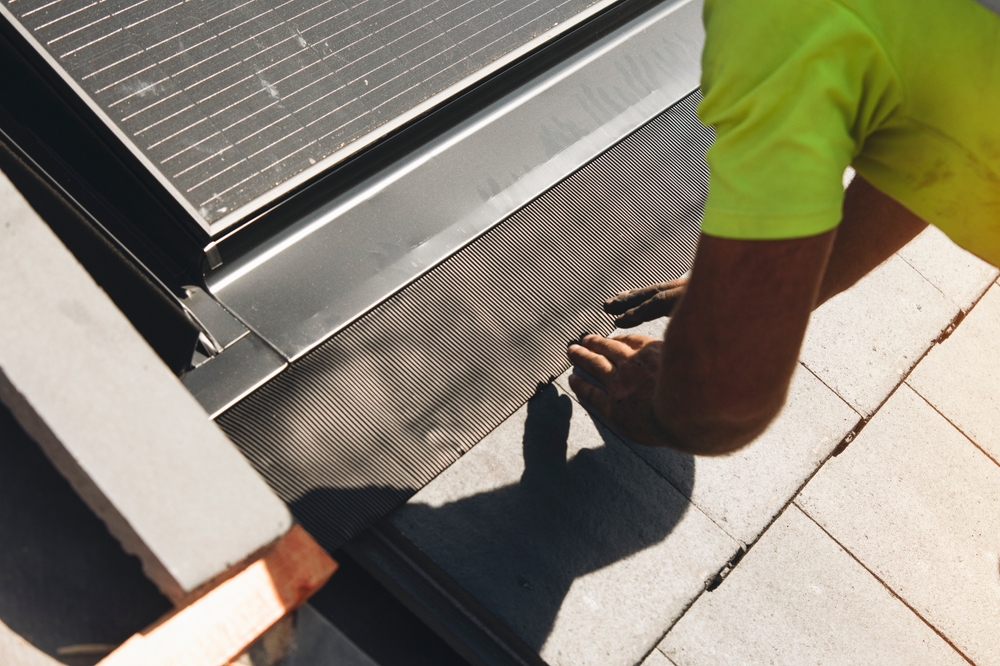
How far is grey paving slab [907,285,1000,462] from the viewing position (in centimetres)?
271

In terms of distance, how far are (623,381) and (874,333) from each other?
1.29 meters

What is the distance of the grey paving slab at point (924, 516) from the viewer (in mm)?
2297

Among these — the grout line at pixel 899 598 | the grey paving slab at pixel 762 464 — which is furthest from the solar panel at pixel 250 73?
the grout line at pixel 899 598

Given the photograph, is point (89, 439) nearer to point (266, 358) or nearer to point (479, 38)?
point (266, 358)

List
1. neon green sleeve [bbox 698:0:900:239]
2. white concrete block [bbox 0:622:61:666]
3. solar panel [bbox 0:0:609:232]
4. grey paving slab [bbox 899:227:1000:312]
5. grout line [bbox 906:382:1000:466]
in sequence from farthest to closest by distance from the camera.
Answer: grey paving slab [bbox 899:227:1000:312]
grout line [bbox 906:382:1000:466]
solar panel [bbox 0:0:609:232]
white concrete block [bbox 0:622:61:666]
neon green sleeve [bbox 698:0:900:239]

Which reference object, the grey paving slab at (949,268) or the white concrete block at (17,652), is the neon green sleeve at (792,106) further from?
the grey paving slab at (949,268)

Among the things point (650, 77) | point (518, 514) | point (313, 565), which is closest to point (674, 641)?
point (518, 514)

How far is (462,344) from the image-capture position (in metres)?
2.11

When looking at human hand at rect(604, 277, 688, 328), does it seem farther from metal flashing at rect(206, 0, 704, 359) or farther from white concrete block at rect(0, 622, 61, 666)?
white concrete block at rect(0, 622, 61, 666)

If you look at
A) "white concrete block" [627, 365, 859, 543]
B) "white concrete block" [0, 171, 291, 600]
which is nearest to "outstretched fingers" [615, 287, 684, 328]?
"white concrete block" [627, 365, 859, 543]

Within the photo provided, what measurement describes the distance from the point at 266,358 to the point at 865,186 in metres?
1.60

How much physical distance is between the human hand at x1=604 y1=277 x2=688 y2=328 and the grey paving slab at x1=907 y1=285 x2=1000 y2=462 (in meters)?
1.29

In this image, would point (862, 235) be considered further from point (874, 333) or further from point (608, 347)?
point (874, 333)

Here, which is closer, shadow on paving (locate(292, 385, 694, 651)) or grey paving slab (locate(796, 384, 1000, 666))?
shadow on paving (locate(292, 385, 694, 651))
